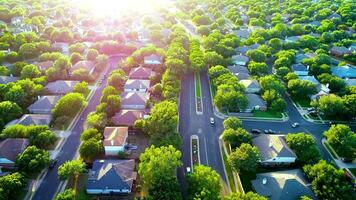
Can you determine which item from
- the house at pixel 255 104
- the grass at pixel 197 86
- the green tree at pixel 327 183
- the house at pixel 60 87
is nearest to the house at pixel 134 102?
the grass at pixel 197 86

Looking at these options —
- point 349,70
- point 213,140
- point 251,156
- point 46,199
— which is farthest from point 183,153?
point 349,70

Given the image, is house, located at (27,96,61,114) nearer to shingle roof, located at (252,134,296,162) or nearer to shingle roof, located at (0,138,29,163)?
shingle roof, located at (0,138,29,163)

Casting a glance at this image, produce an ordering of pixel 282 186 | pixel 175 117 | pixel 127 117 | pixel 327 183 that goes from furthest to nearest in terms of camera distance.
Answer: pixel 127 117 → pixel 175 117 → pixel 327 183 → pixel 282 186

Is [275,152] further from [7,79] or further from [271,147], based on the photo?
[7,79]

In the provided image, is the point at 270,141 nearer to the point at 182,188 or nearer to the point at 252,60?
the point at 182,188

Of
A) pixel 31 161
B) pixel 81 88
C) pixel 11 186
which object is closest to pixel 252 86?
pixel 81 88

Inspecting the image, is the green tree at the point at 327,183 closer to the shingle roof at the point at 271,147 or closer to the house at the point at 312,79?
the shingle roof at the point at 271,147
